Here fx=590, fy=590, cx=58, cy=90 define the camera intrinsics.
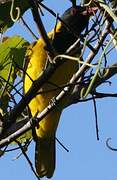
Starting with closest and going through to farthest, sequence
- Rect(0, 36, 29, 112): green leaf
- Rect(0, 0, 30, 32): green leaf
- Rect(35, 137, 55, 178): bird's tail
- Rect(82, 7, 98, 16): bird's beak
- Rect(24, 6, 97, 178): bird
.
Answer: Rect(82, 7, 98, 16): bird's beak < Rect(0, 0, 30, 32): green leaf < Rect(0, 36, 29, 112): green leaf < Rect(24, 6, 97, 178): bird < Rect(35, 137, 55, 178): bird's tail

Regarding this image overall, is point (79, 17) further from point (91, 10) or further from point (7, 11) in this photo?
point (91, 10)

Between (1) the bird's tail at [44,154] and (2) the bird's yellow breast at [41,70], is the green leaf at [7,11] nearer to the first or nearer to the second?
(2) the bird's yellow breast at [41,70]

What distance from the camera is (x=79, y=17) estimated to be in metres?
1.46

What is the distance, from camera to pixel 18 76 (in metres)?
1.52

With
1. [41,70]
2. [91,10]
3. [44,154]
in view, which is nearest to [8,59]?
[91,10]

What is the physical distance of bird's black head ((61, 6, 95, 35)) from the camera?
110 centimetres

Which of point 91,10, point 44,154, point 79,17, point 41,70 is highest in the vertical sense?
point 91,10

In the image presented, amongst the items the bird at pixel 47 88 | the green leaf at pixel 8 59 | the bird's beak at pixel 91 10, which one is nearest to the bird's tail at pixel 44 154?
the bird at pixel 47 88

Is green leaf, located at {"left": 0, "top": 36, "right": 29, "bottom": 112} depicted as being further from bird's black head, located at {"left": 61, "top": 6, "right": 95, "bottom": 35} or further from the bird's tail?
the bird's tail

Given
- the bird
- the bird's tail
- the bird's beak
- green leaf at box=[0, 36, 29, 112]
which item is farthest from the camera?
the bird's tail

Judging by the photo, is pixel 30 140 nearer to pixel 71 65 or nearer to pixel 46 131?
pixel 71 65

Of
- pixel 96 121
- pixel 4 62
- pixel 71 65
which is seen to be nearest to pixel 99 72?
pixel 96 121

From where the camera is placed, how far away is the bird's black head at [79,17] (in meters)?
1.10

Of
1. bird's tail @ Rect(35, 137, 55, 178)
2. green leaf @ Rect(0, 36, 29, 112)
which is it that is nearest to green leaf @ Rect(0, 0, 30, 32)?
green leaf @ Rect(0, 36, 29, 112)
